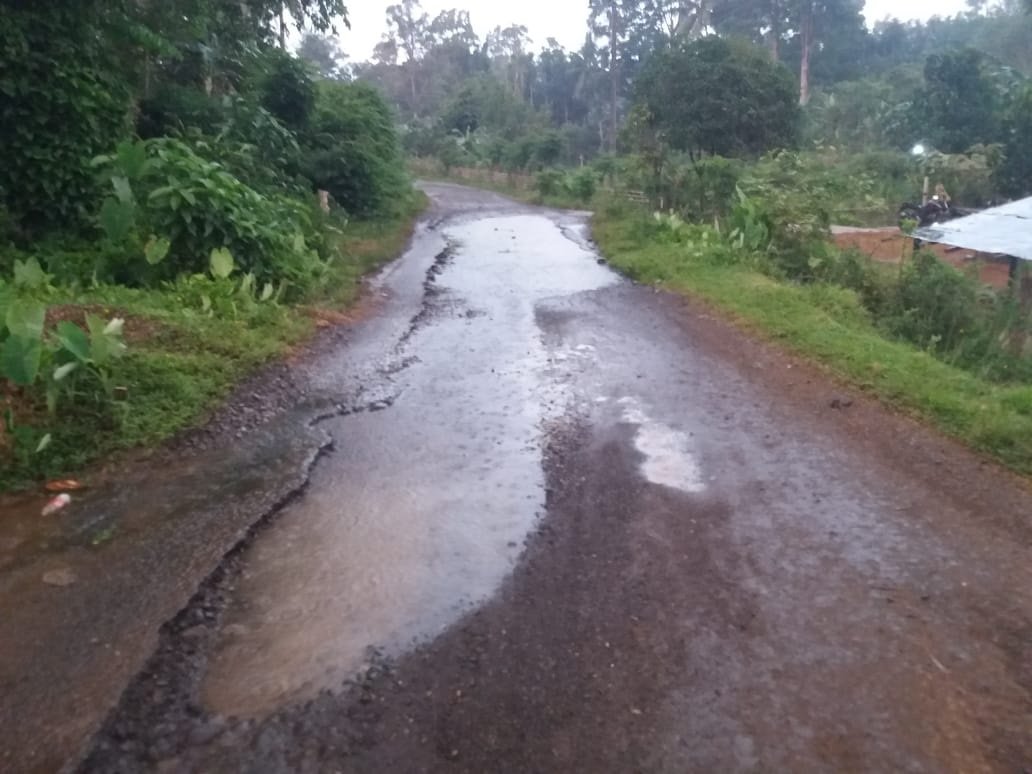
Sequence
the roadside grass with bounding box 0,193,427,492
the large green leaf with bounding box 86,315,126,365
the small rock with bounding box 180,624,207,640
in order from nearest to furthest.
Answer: the small rock with bounding box 180,624,207,640 → the roadside grass with bounding box 0,193,427,492 → the large green leaf with bounding box 86,315,126,365

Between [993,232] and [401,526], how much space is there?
12842mm

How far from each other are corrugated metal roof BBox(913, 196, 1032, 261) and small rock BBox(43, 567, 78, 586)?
41.1 feet

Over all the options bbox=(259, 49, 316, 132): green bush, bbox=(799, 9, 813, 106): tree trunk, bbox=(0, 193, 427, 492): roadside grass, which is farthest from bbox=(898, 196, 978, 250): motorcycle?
bbox=(799, 9, 813, 106): tree trunk

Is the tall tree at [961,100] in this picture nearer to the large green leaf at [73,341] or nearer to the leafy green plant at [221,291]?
the leafy green plant at [221,291]

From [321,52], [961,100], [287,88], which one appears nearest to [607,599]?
[287,88]

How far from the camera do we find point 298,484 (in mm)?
5664

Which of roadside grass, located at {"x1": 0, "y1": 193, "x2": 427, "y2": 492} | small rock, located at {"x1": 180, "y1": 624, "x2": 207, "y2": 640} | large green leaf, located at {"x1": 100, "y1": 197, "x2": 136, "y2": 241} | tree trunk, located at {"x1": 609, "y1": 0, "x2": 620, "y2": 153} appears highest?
tree trunk, located at {"x1": 609, "y1": 0, "x2": 620, "y2": 153}

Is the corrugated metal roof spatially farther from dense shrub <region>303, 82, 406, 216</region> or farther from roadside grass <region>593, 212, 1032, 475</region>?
dense shrub <region>303, 82, 406, 216</region>

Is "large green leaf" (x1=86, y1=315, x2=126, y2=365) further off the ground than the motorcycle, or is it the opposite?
"large green leaf" (x1=86, y1=315, x2=126, y2=365)

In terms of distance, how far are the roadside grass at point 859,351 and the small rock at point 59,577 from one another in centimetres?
555

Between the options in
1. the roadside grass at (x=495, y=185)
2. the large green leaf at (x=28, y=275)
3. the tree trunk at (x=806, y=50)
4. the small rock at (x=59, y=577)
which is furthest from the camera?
the tree trunk at (x=806, y=50)

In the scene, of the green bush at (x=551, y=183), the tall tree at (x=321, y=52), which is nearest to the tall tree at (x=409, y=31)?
the tall tree at (x=321, y=52)

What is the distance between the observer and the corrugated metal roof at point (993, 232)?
1302 cm

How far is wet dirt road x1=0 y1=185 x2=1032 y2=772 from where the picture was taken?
10.7 feet
